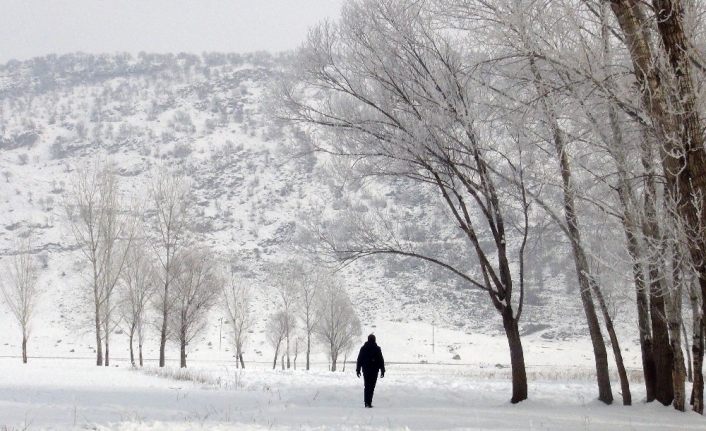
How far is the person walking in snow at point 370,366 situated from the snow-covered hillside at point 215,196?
2633 mm

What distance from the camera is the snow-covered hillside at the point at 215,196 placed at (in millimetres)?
58469

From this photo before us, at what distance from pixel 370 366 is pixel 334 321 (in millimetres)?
29039

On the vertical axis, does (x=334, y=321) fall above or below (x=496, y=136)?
below

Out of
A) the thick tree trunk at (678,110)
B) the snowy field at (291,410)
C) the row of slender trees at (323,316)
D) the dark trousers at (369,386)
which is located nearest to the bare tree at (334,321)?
the row of slender trees at (323,316)

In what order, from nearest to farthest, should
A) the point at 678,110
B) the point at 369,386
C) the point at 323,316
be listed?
the point at 678,110 < the point at 369,386 < the point at 323,316

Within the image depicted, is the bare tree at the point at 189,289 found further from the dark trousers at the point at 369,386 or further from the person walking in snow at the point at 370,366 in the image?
the dark trousers at the point at 369,386

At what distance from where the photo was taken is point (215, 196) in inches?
3856

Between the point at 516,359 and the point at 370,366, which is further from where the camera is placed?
the point at 370,366

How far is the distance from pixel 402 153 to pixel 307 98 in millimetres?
2265

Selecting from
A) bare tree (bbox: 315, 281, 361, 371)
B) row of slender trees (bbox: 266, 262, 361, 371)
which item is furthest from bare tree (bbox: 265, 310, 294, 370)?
bare tree (bbox: 315, 281, 361, 371)

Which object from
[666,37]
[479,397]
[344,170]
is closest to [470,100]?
[344,170]

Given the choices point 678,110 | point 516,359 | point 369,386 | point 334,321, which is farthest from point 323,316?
point 678,110

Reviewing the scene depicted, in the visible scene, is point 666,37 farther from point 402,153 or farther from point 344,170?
point 344,170

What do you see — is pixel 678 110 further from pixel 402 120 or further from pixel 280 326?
pixel 280 326
